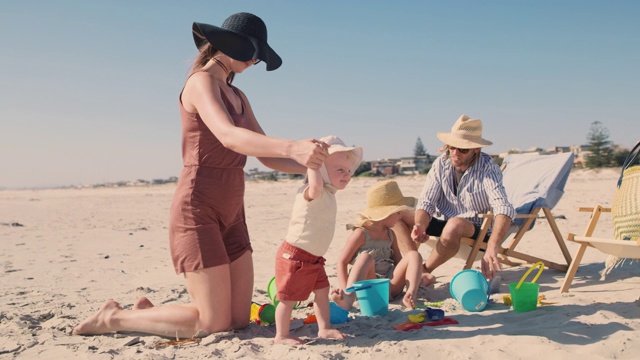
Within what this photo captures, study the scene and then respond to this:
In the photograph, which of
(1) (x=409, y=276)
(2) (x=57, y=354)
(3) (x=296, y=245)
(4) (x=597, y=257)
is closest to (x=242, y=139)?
(3) (x=296, y=245)

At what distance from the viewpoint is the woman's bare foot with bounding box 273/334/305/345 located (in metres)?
2.82

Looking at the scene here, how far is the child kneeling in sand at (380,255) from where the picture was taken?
369 cm

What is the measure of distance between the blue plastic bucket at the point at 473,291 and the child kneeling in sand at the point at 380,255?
11.8 inches

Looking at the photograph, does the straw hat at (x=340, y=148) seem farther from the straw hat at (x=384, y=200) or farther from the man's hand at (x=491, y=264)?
the man's hand at (x=491, y=264)

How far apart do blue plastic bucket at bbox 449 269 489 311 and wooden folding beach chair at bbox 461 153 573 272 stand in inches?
28.6

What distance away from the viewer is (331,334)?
9.71ft

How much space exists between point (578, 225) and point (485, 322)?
578 cm

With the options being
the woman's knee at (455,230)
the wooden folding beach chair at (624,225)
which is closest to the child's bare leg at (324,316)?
the woman's knee at (455,230)

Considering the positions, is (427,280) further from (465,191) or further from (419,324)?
(419,324)

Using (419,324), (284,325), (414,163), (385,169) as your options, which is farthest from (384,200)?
(414,163)

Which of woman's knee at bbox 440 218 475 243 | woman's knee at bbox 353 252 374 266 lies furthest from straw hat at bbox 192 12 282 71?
woman's knee at bbox 440 218 475 243

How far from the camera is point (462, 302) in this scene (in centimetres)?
358

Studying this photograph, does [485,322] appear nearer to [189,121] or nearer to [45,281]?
[189,121]

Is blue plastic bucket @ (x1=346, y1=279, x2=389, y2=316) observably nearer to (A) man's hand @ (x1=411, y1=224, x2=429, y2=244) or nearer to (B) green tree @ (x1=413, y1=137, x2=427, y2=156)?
(A) man's hand @ (x1=411, y1=224, x2=429, y2=244)
